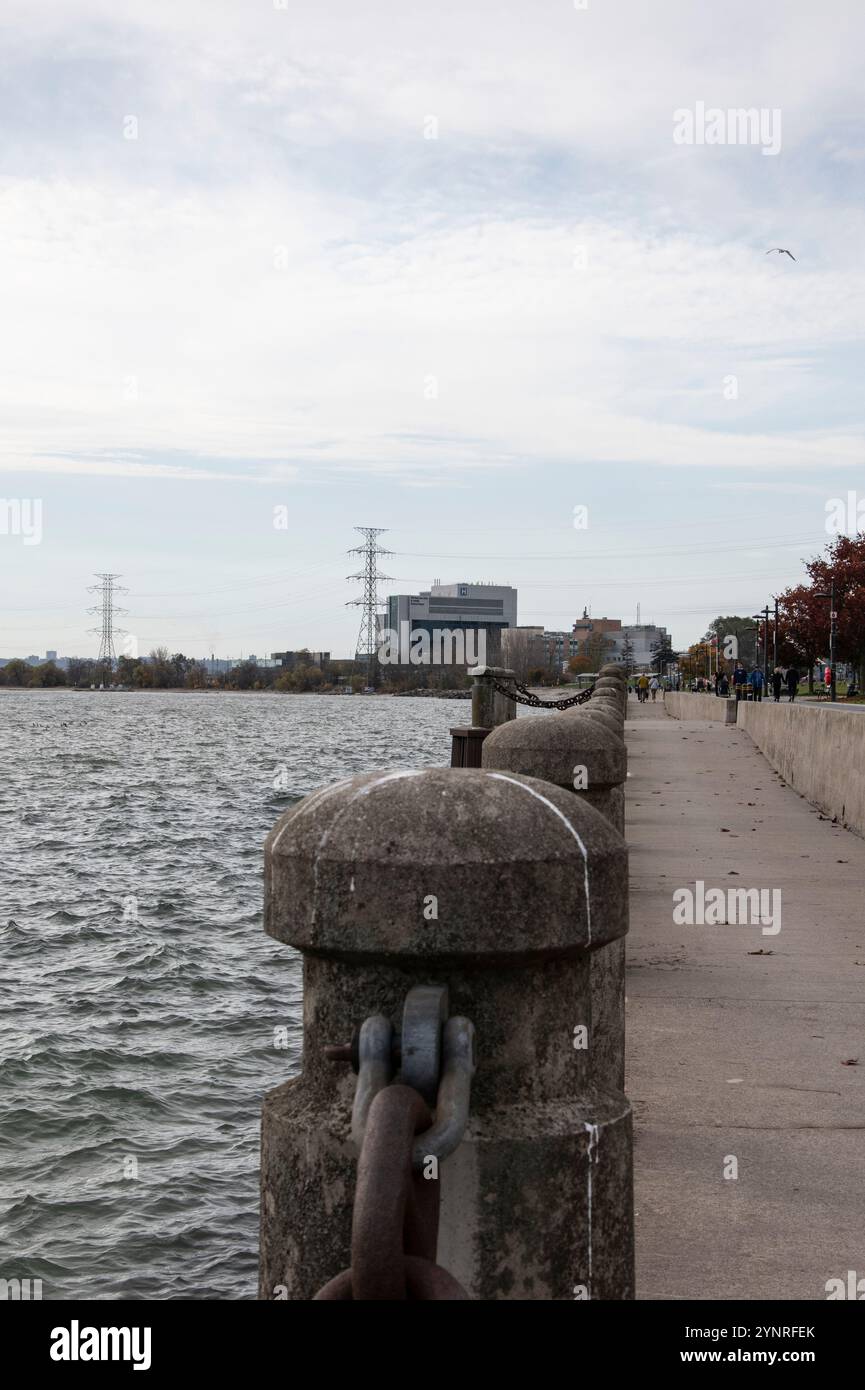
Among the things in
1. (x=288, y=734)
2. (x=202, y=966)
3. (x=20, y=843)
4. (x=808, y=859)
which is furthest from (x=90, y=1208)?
(x=288, y=734)

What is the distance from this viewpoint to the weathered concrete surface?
37.6 m

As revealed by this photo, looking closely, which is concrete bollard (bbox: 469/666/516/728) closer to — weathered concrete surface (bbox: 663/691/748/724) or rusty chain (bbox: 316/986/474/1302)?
weathered concrete surface (bbox: 663/691/748/724)

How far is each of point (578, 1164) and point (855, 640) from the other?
65.3 meters

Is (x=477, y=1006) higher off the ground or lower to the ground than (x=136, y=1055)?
higher

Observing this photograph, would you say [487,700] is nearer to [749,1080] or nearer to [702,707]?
[749,1080]

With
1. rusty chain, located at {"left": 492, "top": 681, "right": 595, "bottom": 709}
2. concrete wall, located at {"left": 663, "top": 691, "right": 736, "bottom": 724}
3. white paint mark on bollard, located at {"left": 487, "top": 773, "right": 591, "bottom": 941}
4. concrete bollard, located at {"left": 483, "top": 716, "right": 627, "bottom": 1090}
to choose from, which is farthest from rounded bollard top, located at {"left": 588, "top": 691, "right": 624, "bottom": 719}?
concrete wall, located at {"left": 663, "top": 691, "right": 736, "bottom": 724}

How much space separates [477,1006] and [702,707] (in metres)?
42.6

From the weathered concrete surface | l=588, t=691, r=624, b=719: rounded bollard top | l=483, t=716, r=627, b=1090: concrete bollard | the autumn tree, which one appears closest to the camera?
l=483, t=716, r=627, b=1090: concrete bollard

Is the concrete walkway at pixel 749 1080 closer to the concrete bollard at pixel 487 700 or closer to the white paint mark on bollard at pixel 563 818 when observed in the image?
the white paint mark on bollard at pixel 563 818

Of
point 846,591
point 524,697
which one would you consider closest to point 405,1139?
point 524,697

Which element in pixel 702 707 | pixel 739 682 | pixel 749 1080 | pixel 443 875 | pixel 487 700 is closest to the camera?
pixel 443 875

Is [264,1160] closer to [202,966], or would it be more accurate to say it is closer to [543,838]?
[543,838]

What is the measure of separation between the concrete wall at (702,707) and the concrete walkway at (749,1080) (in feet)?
84.6

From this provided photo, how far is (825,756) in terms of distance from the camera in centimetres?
1577
